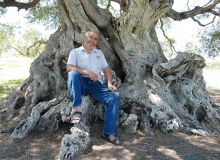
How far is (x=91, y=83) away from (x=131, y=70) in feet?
6.51

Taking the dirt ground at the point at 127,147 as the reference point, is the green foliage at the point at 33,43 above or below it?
above

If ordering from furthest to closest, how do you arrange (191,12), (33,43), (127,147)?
(33,43)
(191,12)
(127,147)

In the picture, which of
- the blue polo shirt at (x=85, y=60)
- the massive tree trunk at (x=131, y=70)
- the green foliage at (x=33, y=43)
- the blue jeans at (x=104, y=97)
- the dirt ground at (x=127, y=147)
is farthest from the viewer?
the green foliage at (x=33, y=43)

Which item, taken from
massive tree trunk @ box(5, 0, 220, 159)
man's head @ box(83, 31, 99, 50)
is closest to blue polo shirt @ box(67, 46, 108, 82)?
man's head @ box(83, 31, 99, 50)

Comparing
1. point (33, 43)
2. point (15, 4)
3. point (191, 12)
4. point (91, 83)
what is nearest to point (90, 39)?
point (91, 83)

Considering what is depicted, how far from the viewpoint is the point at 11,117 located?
9.05m

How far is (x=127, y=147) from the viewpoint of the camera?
664cm

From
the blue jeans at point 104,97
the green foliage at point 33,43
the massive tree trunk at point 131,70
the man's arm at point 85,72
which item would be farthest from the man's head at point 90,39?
the green foliage at point 33,43

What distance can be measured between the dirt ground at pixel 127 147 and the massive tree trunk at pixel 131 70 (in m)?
0.78

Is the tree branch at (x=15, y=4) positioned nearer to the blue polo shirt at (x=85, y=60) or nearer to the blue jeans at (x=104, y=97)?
the blue polo shirt at (x=85, y=60)

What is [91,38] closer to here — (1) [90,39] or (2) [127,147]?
(1) [90,39]

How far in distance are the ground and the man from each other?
36 centimetres

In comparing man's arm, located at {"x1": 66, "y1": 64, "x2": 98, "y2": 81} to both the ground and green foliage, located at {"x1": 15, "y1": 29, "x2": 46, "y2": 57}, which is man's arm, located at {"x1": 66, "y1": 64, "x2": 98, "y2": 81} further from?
green foliage, located at {"x1": 15, "y1": 29, "x2": 46, "y2": 57}

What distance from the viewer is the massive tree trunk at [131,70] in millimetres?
Result: 8391
